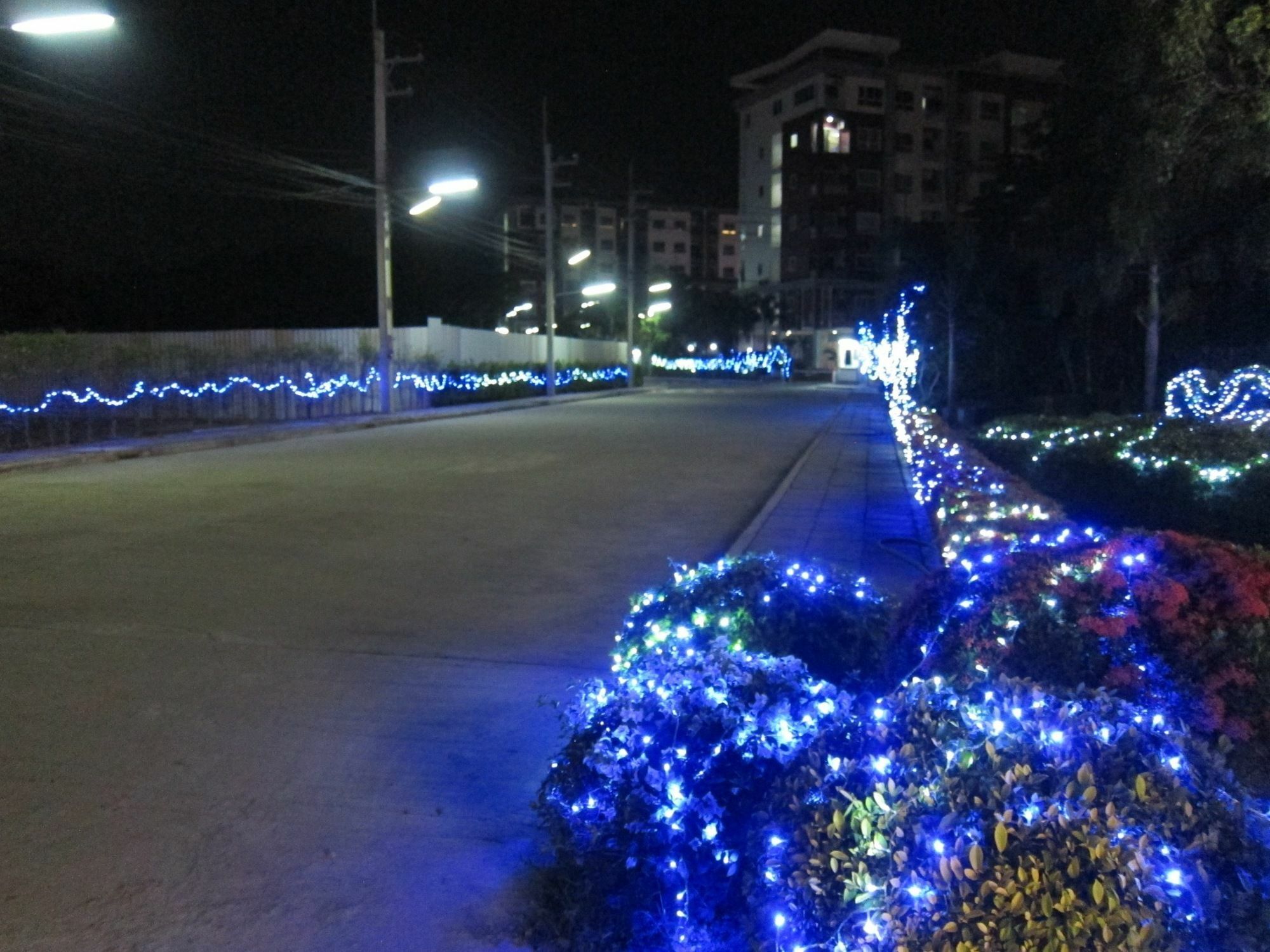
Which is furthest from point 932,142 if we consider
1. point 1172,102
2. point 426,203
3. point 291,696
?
point 291,696

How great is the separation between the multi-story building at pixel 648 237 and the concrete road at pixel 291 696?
9842cm

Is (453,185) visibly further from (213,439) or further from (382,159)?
(213,439)

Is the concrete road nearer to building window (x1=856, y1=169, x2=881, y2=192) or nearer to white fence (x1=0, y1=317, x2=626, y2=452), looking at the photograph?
white fence (x1=0, y1=317, x2=626, y2=452)

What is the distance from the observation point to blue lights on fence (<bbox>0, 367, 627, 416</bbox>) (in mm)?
24672

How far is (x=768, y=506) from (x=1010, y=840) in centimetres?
1217

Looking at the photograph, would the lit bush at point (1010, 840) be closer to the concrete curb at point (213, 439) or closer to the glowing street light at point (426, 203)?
the concrete curb at point (213, 439)

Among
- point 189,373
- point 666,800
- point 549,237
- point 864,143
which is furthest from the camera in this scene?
point 864,143

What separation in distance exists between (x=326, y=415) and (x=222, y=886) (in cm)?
3054

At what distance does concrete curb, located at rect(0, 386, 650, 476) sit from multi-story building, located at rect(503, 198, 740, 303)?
76.5 metres

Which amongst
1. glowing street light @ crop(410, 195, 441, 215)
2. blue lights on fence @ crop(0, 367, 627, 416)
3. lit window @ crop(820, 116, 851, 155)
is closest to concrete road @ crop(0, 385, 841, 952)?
blue lights on fence @ crop(0, 367, 627, 416)

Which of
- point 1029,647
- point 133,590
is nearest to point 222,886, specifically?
point 1029,647

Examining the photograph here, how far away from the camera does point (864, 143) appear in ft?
317

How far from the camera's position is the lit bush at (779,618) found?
5.34 m

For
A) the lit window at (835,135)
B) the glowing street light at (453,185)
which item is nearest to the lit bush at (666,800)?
the glowing street light at (453,185)
